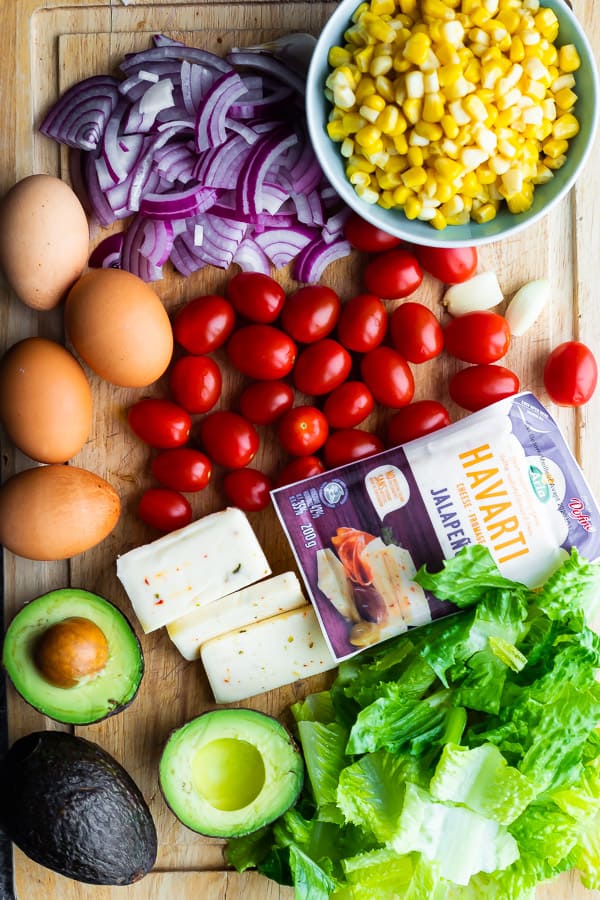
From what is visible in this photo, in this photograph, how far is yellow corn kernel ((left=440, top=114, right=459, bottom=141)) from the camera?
4.48 feet

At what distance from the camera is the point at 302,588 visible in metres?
1.59

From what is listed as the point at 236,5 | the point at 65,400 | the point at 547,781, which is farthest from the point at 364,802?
the point at 236,5

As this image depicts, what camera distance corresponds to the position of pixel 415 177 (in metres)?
1.41

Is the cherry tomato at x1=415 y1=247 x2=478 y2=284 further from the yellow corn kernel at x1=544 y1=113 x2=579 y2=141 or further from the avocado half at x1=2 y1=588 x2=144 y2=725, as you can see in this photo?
the avocado half at x1=2 y1=588 x2=144 y2=725

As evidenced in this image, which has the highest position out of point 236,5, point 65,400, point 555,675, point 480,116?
point 236,5

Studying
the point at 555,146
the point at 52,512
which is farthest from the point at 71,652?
the point at 555,146

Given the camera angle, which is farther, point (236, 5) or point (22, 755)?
point (236, 5)

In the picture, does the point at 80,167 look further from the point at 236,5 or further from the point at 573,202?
the point at 573,202

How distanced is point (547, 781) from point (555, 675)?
18 cm

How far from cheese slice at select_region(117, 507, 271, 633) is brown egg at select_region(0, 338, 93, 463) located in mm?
235

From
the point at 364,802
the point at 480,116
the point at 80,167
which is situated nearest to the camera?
the point at 480,116

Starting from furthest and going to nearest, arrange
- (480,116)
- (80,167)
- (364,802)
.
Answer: (80,167), (364,802), (480,116)

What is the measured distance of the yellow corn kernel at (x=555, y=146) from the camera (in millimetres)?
1436

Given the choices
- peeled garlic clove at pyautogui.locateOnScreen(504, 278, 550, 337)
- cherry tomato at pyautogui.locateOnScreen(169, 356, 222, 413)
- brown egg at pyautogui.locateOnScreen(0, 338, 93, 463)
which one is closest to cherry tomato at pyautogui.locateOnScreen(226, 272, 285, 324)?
cherry tomato at pyautogui.locateOnScreen(169, 356, 222, 413)
